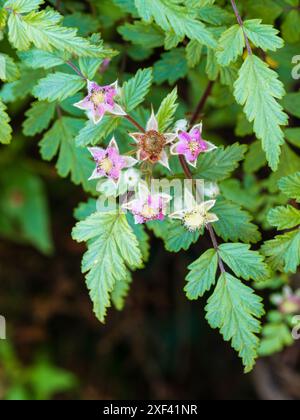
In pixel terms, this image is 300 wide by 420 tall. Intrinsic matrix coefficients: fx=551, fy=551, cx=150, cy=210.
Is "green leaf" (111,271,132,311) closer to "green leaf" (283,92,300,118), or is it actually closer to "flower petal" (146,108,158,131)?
"flower petal" (146,108,158,131)

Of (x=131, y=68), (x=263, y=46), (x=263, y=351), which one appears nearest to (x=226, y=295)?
(x=263, y=46)

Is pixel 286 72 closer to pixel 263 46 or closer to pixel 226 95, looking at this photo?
pixel 226 95

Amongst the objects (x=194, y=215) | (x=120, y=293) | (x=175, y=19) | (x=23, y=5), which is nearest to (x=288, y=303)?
(x=120, y=293)

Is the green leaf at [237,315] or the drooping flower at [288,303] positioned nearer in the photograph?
the green leaf at [237,315]

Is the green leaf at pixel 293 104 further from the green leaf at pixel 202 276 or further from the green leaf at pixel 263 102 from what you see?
the green leaf at pixel 202 276

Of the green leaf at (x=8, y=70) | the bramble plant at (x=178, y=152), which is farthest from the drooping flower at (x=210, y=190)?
the green leaf at (x=8, y=70)

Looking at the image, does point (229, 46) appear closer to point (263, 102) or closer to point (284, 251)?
point (263, 102)
